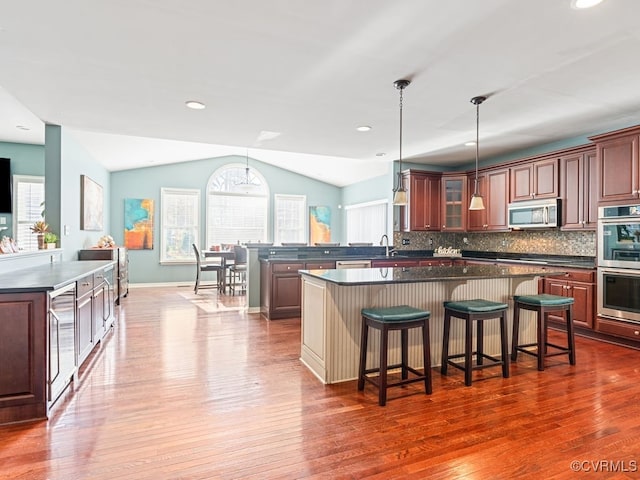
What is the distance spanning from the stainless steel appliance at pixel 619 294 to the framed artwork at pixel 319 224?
23.2 feet

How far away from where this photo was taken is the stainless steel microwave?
4801 mm

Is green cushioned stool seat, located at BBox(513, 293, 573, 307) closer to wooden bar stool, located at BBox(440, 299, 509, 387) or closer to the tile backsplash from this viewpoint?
wooden bar stool, located at BBox(440, 299, 509, 387)

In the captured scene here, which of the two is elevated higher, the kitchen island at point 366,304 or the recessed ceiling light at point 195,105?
the recessed ceiling light at point 195,105

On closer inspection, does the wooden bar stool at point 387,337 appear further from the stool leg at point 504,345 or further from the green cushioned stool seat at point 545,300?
the green cushioned stool seat at point 545,300

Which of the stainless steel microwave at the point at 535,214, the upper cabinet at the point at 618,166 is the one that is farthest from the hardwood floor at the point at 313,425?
the stainless steel microwave at the point at 535,214

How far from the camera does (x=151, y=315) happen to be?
530 cm

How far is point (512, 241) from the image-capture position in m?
5.88

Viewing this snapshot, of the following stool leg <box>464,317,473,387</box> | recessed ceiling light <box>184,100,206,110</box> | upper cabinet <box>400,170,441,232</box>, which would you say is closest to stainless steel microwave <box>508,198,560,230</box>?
upper cabinet <box>400,170,441,232</box>

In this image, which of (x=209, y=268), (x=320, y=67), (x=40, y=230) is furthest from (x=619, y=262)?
(x=209, y=268)

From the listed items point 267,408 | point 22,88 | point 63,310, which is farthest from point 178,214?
point 267,408

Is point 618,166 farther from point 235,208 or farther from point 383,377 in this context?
point 235,208

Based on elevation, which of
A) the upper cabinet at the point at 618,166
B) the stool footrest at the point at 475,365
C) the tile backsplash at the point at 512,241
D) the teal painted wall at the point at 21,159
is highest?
the teal painted wall at the point at 21,159

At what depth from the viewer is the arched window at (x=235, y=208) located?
9195 millimetres

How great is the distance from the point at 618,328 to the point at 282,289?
3.95m
